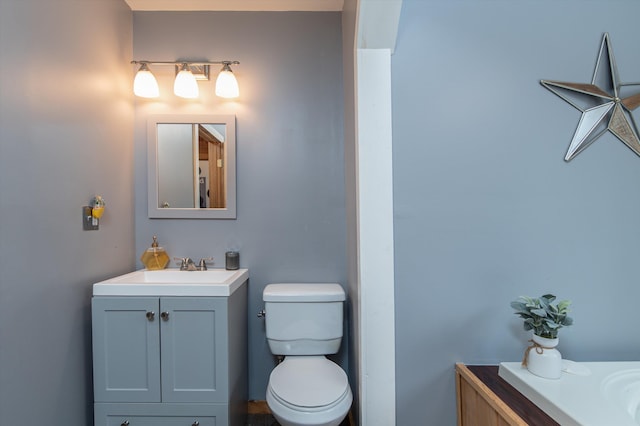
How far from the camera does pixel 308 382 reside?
140 cm

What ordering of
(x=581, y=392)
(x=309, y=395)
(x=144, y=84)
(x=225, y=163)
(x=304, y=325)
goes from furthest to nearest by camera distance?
(x=225, y=163)
(x=144, y=84)
(x=304, y=325)
(x=309, y=395)
(x=581, y=392)

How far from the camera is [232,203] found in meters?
1.93

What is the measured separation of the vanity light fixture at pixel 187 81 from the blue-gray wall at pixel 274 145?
77 millimetres

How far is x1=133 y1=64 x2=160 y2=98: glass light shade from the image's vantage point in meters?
1.83

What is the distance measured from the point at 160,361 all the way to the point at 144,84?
1.55 m

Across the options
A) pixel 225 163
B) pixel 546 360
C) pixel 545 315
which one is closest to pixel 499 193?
pixel 545 315

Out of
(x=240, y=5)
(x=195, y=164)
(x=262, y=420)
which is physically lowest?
(x=262, y=420)

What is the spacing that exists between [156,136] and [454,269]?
188 cm

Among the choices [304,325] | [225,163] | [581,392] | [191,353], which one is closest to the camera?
[581,392]

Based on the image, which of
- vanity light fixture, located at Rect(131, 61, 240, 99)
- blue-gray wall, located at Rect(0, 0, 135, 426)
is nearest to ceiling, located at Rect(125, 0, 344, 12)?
blue-gray wall, located at Rect(0, 0, 135, 426)

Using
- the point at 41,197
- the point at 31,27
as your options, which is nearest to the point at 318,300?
the point at 41,197

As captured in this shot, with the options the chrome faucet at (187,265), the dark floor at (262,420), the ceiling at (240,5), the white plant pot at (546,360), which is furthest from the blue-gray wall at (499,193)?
the chrome faucet at (187,265)

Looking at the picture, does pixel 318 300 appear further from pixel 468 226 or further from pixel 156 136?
pixel 156 136

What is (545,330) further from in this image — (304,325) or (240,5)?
(240,5)
